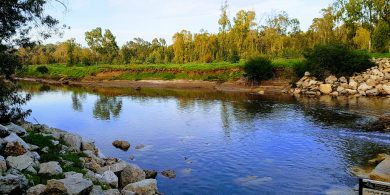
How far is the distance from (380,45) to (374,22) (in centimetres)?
927

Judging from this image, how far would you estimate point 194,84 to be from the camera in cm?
7600

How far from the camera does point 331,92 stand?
5650 centimetres

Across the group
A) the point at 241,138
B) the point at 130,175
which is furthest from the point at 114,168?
the point at 241,138

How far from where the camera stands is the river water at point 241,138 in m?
19.4

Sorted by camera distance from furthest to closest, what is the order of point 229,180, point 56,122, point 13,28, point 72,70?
point 72,70 → point 56,122 → point 13,28 → point 229,180

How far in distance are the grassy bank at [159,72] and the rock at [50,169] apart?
54896mm

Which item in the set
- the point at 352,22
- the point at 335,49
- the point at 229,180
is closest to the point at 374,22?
the point at 352,22

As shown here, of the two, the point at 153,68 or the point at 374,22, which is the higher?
the point at 374,22

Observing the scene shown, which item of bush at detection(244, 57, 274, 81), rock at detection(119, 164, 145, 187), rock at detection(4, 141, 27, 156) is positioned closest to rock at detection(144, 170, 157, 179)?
rock at detection(119, 164, 145, 187)

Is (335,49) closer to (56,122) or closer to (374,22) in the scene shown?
(374,22)

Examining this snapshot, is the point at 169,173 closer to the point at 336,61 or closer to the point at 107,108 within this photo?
the point at 107,108

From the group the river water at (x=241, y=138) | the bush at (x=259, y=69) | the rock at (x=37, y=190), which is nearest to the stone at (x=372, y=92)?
the river water at (x=241, y=138)

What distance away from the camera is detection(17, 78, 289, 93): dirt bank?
215ft

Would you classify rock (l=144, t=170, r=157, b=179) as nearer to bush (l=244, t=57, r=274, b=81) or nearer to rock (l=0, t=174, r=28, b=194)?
rock (l=0, t=174, r=28, b=194)
